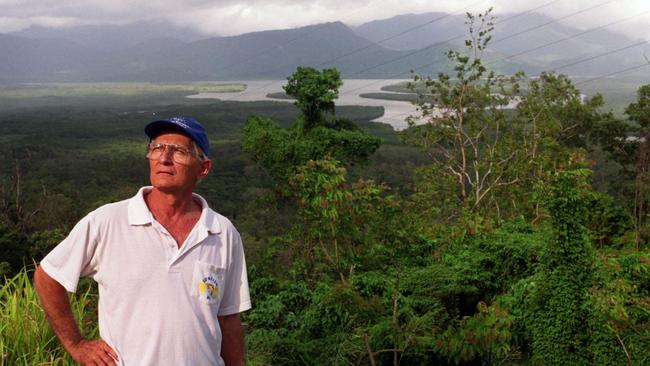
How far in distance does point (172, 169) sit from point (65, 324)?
1.77 feet

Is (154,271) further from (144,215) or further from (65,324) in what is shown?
(65,324)

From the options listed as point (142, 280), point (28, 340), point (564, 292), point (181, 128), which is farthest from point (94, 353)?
point (564, 292)

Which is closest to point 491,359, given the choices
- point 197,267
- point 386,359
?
point 386,359

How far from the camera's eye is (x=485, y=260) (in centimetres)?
873

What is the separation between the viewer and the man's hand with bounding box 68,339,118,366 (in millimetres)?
1720

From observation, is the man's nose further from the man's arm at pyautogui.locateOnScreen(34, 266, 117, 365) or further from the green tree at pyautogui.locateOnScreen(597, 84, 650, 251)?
Answer: the green tree at pyautogui.locateOnScreen(597, 84, 650, 251)

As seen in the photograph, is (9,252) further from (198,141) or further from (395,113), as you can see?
(395,113)

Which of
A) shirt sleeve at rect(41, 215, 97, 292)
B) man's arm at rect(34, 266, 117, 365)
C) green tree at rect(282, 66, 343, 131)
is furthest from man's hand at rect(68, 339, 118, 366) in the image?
green tree at rect(282, 66, 343, 131)

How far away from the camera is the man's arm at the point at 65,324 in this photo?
5.66 ft

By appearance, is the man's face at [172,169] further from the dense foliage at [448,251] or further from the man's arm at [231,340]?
the dense foliage at [448,251]

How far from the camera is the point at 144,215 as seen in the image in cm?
172

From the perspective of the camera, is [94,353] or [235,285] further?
[235,285]

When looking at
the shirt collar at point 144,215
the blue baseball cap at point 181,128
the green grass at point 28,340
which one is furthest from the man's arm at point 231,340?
the green grass at point 28,340

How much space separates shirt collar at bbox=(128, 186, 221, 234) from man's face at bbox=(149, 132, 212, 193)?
0.07 metres
